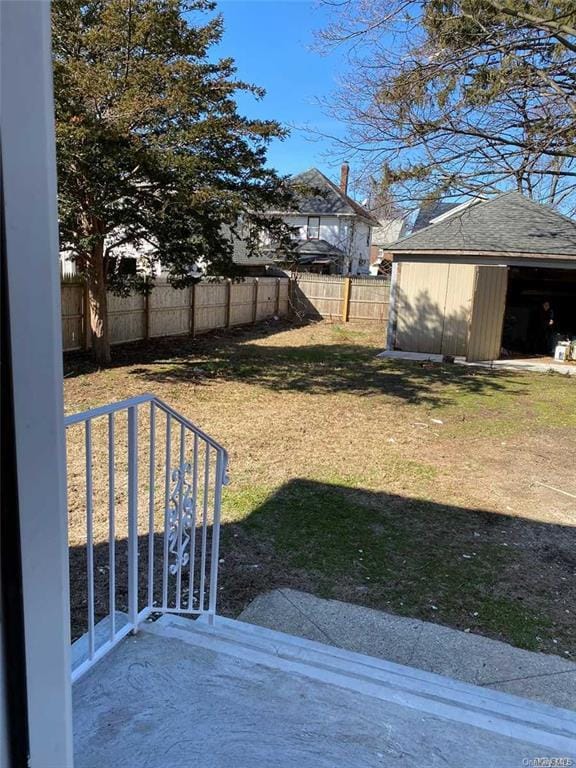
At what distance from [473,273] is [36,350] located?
12.8 metres

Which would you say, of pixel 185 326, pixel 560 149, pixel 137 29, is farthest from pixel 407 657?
pixel 185 326

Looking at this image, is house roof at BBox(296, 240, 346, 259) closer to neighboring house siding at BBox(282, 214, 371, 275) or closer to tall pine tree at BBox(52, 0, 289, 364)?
neighboring house siding at BBox(282, 214, 371, 275)

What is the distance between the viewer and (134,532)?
216 cm

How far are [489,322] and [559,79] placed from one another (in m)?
4.99

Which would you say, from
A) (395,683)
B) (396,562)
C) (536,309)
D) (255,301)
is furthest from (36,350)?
(255,301)

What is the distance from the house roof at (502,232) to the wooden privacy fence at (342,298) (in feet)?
16.2

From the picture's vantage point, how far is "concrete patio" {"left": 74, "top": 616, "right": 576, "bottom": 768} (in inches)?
63.2

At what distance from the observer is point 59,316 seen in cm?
77

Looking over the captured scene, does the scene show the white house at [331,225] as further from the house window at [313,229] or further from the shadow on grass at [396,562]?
the shadow on grass at [396,562]

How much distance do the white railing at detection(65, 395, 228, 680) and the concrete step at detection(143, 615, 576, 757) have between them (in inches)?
9.0

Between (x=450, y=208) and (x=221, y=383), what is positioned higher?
(x=450, y=208)

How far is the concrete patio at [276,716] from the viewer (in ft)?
5.27

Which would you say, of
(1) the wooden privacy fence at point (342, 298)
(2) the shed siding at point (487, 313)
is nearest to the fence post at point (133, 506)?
(2) the shed siding at point (487, 313)

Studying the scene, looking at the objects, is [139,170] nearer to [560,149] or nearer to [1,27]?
[560,149]
